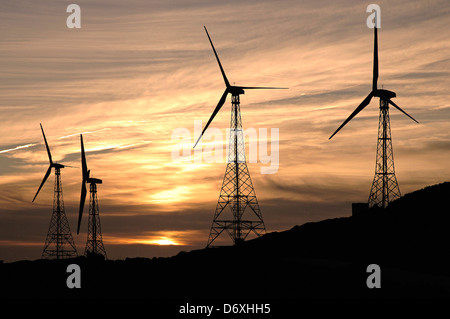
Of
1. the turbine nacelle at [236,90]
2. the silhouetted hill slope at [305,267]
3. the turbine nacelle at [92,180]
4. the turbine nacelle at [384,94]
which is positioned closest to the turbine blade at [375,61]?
the turbine nacelle at [384,94]

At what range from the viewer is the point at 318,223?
104 metres

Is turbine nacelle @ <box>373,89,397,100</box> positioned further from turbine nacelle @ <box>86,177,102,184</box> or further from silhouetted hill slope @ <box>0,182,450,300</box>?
turbine nacelle @ <box>86,177,102,184</box>

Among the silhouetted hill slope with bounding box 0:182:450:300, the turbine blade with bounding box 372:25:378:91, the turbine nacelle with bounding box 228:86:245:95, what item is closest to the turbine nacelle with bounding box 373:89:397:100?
the turbine blade with bounding box 372:25:378:91

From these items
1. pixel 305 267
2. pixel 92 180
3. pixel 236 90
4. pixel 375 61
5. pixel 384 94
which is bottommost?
pixel 305 267

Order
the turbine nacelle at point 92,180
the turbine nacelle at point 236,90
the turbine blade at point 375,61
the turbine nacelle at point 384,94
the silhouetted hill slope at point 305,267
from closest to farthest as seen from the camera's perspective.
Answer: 1. the silhouetted hill slope at point 305,267
2. the turbine nacelle at point 236,90
3. the turbine nacelle at point 384,94
4. the turbine blade at point 375,61
5. the turbine nacelle at point 92,180

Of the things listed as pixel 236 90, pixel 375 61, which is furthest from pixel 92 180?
pixel 375 61

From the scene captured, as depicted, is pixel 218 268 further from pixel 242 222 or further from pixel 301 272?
pixel 301 272

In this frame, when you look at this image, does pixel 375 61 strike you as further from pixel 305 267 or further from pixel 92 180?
pixel 92 180

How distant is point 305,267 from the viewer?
209ft

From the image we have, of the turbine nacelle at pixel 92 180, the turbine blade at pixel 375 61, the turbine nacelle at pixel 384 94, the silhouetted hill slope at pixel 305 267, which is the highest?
the turbine blade at pixel 375 61

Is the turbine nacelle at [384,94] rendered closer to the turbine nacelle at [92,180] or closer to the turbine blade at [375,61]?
the turbine blade at [375,61]

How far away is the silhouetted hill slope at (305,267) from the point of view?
57.1 meters

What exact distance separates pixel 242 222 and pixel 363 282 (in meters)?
30.6
